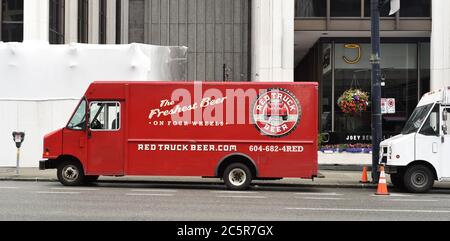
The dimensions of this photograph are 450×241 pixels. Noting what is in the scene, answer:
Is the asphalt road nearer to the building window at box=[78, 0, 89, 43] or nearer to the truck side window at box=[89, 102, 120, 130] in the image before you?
the truck side window at box=[89, 102, 120, 130]

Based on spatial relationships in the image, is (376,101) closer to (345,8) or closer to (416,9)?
(345,8)

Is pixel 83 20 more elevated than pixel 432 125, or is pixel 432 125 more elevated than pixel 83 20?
pixel 83 20

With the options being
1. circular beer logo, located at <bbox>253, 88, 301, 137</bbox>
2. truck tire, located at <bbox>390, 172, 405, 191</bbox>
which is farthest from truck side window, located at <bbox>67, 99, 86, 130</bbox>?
truck tire, located at <bbox>390, 172, 405, 191</bbox>

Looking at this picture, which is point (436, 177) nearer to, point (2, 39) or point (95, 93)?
point (95, 93)

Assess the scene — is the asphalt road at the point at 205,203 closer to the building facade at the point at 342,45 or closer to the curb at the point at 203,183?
the curb at the point at 203,183

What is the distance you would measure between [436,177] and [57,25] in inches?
868

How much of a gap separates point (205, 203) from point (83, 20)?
26.0 m

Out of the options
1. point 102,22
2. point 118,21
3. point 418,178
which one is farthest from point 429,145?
point 118,21

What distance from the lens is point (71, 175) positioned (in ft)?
52.7

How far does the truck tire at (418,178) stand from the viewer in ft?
51.2

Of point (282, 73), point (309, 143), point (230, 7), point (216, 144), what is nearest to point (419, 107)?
point (309, 143)

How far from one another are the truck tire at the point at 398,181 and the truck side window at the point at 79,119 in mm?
8397

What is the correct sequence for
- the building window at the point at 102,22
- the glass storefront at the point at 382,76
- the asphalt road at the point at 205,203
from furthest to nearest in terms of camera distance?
the building window at the point at 102,22
the glass storefront at the point at 382,76
the asphalt road at the point at 205,203

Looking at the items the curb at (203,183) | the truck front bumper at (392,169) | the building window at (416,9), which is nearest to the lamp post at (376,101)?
the curb at (203,183)
